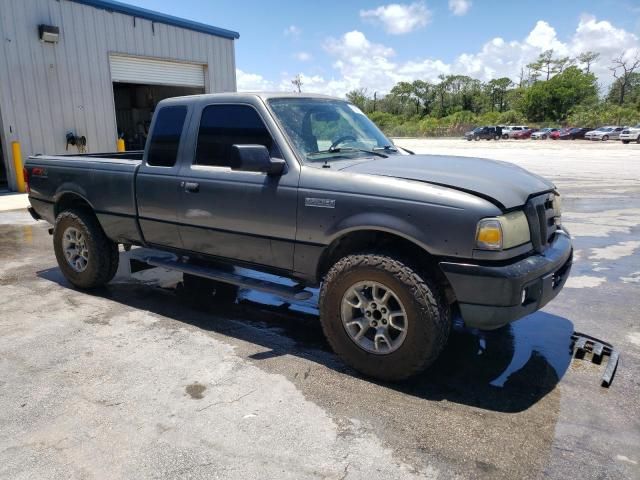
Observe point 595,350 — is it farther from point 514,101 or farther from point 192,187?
point 514,101

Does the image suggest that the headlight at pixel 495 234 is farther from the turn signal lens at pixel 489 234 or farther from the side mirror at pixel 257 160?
the side mirror at pixel 257 160

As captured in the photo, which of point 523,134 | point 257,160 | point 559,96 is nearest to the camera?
point 257,160

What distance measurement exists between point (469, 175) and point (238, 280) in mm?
1978

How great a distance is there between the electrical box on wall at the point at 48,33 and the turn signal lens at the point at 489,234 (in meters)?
13.8

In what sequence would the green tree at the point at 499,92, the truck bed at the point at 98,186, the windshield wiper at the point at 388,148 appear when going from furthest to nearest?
the green tree at the point at 499,92
the truck bed at the point at 98,186
the windshield wiper at the point at 388,148

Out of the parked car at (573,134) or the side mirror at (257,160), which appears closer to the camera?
the side mirror at (257,160)

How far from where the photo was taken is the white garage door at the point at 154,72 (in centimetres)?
1529

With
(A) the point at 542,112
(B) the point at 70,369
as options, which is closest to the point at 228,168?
(B) the point at 70,369

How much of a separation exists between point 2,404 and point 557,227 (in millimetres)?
4148

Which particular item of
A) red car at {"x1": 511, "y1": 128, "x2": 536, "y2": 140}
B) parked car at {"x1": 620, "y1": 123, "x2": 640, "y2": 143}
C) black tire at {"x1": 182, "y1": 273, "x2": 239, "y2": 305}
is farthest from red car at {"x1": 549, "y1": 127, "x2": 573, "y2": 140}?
black tire at {"x1": 182, "y1": 273, "x2": 239, "y2": 305}

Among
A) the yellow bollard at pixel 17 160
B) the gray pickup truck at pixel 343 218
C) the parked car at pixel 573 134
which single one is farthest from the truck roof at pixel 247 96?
the parked car at pixel 573 134

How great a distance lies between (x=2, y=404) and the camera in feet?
11.0

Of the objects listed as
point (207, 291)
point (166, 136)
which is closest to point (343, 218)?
point (166, 136)

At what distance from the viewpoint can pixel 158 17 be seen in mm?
15586
